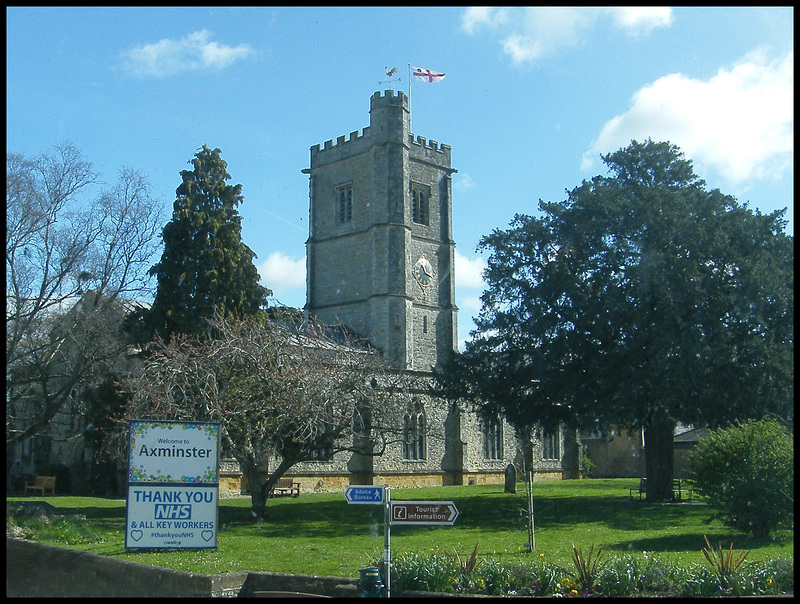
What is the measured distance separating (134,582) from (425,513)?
4.86 meters

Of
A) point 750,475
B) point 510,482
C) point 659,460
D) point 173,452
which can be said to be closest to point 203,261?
point 510,482

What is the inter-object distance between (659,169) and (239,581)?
23.8 m

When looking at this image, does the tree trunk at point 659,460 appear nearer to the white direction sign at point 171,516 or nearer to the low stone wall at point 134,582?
the white direction sign at point 171,516

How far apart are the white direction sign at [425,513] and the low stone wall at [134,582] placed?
156cm

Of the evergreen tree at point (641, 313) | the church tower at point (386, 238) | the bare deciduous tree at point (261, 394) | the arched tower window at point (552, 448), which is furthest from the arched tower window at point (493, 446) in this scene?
the bare deciduous tree at point (261, 394)

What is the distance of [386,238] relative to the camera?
53125mm

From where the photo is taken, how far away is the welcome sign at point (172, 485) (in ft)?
48.0

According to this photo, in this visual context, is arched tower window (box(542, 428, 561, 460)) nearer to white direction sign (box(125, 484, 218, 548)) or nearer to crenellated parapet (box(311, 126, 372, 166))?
crenellated parapet (box(311, 126, 372, 166))

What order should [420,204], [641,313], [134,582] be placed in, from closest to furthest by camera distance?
[134,582] < [641,313] < [420,204]

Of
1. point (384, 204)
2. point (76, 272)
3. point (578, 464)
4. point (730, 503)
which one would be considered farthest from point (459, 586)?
point (578, 464)

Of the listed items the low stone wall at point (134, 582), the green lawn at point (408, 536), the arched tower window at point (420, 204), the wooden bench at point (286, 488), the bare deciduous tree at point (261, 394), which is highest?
the arched tower window at point (420, 204)

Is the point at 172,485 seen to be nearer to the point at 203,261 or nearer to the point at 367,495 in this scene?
the point at 367,495

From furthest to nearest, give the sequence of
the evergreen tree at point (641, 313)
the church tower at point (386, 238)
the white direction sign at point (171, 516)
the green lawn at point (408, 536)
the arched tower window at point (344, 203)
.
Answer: the arched tower window at point (344, 203)
the church tower at point (386, 238)
the evergreen tree at point (641, 313)
the green lawn at point (408, 536)
the white direction sign at point (171, 516)

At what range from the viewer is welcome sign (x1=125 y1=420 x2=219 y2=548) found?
48.0ft
